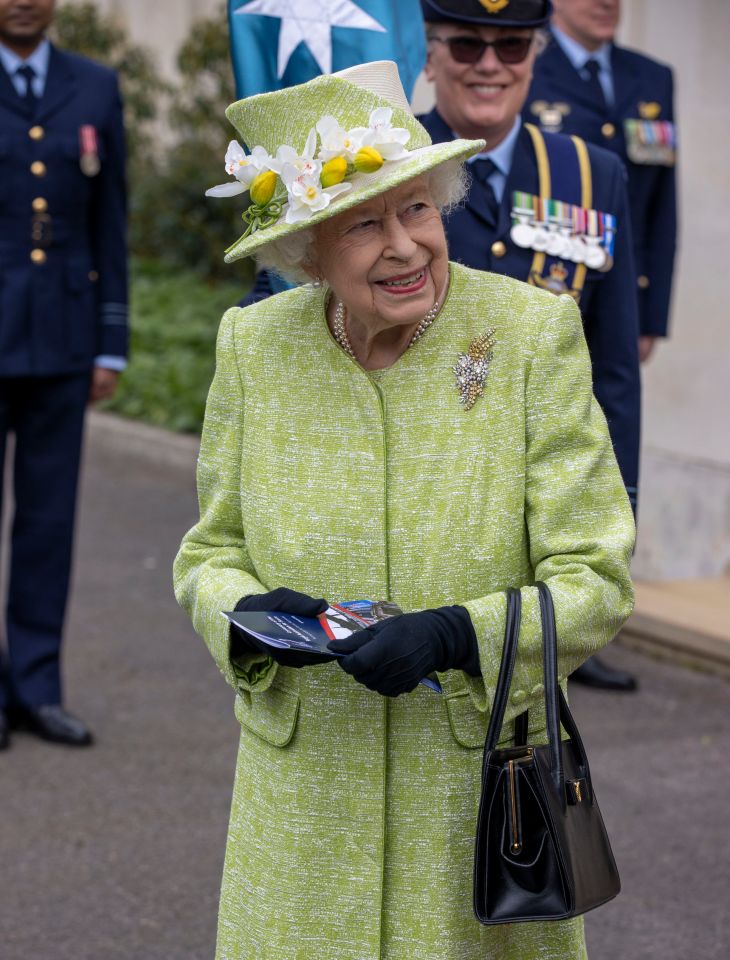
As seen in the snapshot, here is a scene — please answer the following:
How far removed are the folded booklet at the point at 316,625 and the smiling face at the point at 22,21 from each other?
125 inches

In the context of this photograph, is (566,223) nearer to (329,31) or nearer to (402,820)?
(329,31)

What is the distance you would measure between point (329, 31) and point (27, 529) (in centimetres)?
235

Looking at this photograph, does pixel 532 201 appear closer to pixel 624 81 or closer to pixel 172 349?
pixel 624 81

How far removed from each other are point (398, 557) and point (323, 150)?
0.60 meters

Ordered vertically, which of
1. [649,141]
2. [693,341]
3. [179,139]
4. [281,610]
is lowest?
[179,139]

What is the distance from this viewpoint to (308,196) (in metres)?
2.34

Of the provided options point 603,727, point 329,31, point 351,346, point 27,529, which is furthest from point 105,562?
point 351,346

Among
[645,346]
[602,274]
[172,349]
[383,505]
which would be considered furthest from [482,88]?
[172,349]

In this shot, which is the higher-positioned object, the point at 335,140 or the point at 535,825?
the point at 335,140

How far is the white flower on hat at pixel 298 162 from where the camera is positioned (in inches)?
92.1

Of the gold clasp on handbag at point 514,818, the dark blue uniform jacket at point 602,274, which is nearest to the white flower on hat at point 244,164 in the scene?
the gold clasp on handbag at point 514,818

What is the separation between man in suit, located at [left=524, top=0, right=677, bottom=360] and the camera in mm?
5227

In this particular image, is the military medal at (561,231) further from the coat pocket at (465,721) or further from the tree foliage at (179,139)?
the tree foliage at (179,139)

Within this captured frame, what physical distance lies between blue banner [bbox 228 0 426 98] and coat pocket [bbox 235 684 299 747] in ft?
4.83
